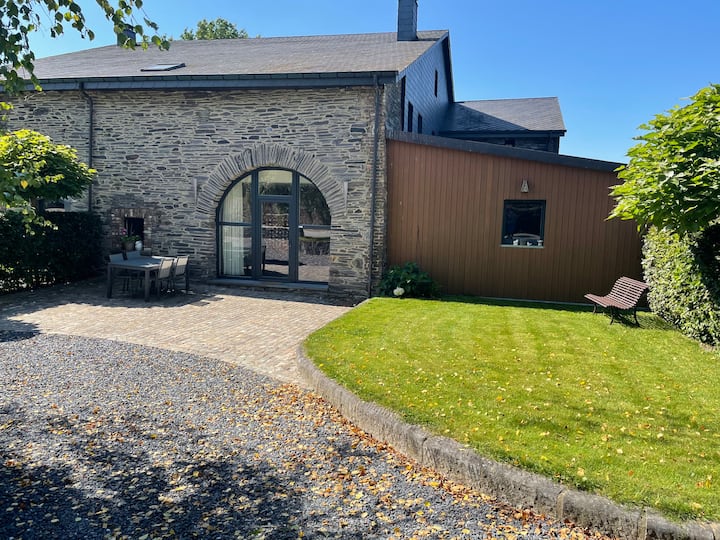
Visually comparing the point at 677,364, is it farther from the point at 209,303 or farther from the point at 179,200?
the point at 179,200

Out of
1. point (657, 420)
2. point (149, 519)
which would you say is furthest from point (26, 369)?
point (657, 420)

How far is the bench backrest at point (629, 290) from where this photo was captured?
7.90 m

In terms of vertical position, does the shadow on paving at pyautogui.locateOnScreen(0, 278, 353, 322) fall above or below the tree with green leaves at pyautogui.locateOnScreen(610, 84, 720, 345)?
below

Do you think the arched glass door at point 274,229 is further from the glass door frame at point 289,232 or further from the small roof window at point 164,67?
the small roof window at point 164,67

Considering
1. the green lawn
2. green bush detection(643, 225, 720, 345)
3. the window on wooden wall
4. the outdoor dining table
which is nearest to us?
the green lawn

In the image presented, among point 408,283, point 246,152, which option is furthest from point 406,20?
point 408,283

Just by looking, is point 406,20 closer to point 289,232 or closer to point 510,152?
point 510,152

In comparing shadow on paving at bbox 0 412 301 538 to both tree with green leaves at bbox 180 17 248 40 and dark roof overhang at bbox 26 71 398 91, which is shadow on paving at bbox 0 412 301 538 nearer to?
dark roof overhang at bbox 26 71 398 91

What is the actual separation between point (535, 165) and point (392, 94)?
11.8ft

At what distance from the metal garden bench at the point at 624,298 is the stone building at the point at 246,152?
4.54 m

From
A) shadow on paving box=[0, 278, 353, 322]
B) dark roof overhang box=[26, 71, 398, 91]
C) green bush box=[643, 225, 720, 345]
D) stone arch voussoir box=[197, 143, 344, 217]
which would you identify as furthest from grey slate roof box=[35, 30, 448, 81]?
green bush box=[643, 225, 720, 345]

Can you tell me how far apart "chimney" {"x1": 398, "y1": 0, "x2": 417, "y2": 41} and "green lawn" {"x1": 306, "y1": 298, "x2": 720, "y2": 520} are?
1115 centimetres

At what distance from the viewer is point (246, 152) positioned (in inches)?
436

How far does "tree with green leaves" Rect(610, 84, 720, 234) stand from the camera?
570cm
